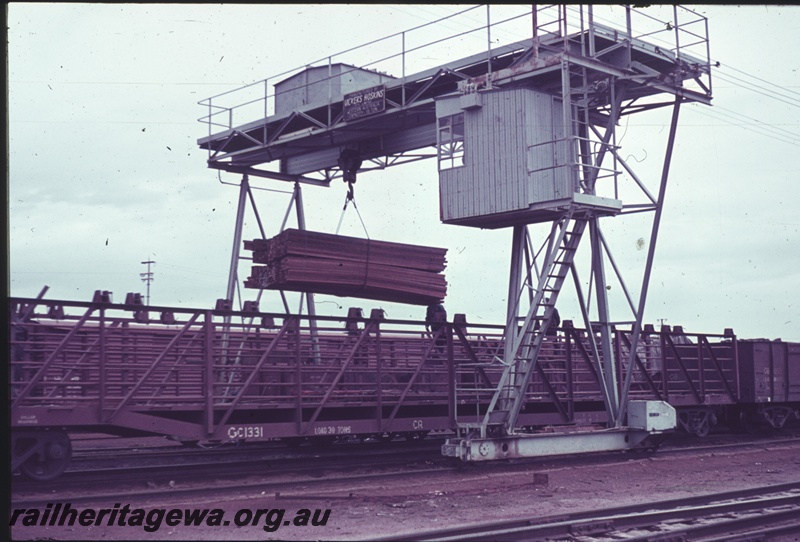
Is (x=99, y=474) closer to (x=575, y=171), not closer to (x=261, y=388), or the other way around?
(x=261, y=388)

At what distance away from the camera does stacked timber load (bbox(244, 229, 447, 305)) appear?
58.3ft

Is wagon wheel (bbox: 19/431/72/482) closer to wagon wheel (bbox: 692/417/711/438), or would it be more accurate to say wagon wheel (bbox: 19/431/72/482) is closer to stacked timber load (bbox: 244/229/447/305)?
stacked timber load (bbox: 244/229/447/305)

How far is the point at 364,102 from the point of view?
1969 centimetres

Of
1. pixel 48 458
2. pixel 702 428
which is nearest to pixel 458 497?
pixel 48 458

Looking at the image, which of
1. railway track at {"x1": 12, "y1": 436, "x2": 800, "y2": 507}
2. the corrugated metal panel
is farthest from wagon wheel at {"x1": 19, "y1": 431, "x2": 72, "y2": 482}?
the corrugated metal panel

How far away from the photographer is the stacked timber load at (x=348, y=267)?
58.3ft

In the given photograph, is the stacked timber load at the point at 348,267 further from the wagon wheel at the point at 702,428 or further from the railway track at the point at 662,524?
the railway track at the point at 662,524

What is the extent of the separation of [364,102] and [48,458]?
1092 centimetres

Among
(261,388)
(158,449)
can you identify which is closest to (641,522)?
(261,388)

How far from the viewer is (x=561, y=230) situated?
15.7 meters

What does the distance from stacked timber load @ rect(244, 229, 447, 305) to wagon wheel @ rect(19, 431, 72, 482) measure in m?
6.59

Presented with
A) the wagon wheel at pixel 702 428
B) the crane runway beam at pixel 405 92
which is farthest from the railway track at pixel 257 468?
the crane runway beam at pixel 405 92

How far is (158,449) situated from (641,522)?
42.8ft

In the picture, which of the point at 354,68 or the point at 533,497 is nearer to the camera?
the point at 533,497
